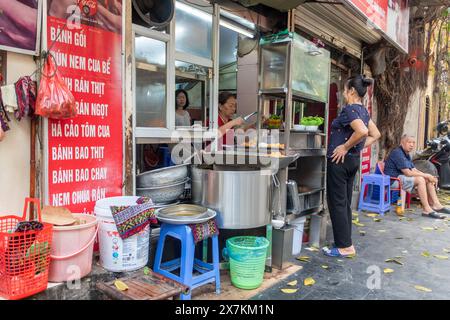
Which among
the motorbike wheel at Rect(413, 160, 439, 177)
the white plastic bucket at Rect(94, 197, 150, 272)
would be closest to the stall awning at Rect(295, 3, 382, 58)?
the motorbike wheel at Rect(413, 160, 439, 177)

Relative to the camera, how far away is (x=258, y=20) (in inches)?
186

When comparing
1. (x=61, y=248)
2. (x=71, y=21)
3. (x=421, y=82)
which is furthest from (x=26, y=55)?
(x=421, y=82)

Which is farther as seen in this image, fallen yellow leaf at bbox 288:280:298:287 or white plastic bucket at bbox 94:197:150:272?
fallen yellow leaf at bbox 288:280:298:287

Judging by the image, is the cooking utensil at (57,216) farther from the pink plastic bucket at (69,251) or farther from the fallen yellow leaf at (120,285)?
the fallen yellow leaf at (120,285)

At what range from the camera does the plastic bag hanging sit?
248 cm

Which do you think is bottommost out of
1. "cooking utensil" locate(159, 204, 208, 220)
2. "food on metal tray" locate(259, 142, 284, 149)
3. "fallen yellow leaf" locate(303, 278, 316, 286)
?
"fallen yellow leaf" locate(303, 278, 316, 286)

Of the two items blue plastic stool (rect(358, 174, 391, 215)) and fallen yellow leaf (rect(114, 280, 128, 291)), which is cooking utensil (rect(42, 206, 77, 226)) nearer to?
fallen yellow leaf (rect(114, 280, 128, 291))

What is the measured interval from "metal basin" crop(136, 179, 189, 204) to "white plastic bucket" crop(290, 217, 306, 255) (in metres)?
1.61

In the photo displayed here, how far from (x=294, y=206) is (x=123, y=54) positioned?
2521 millimetres

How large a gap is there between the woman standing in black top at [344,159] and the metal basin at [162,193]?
1871mm

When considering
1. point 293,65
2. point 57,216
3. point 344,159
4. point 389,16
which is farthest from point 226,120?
point 389,16

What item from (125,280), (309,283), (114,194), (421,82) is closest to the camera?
(125,280)

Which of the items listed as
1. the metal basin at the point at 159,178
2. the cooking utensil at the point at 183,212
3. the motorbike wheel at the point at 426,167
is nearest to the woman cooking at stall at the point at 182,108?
the metal basin at the point at 159,178
